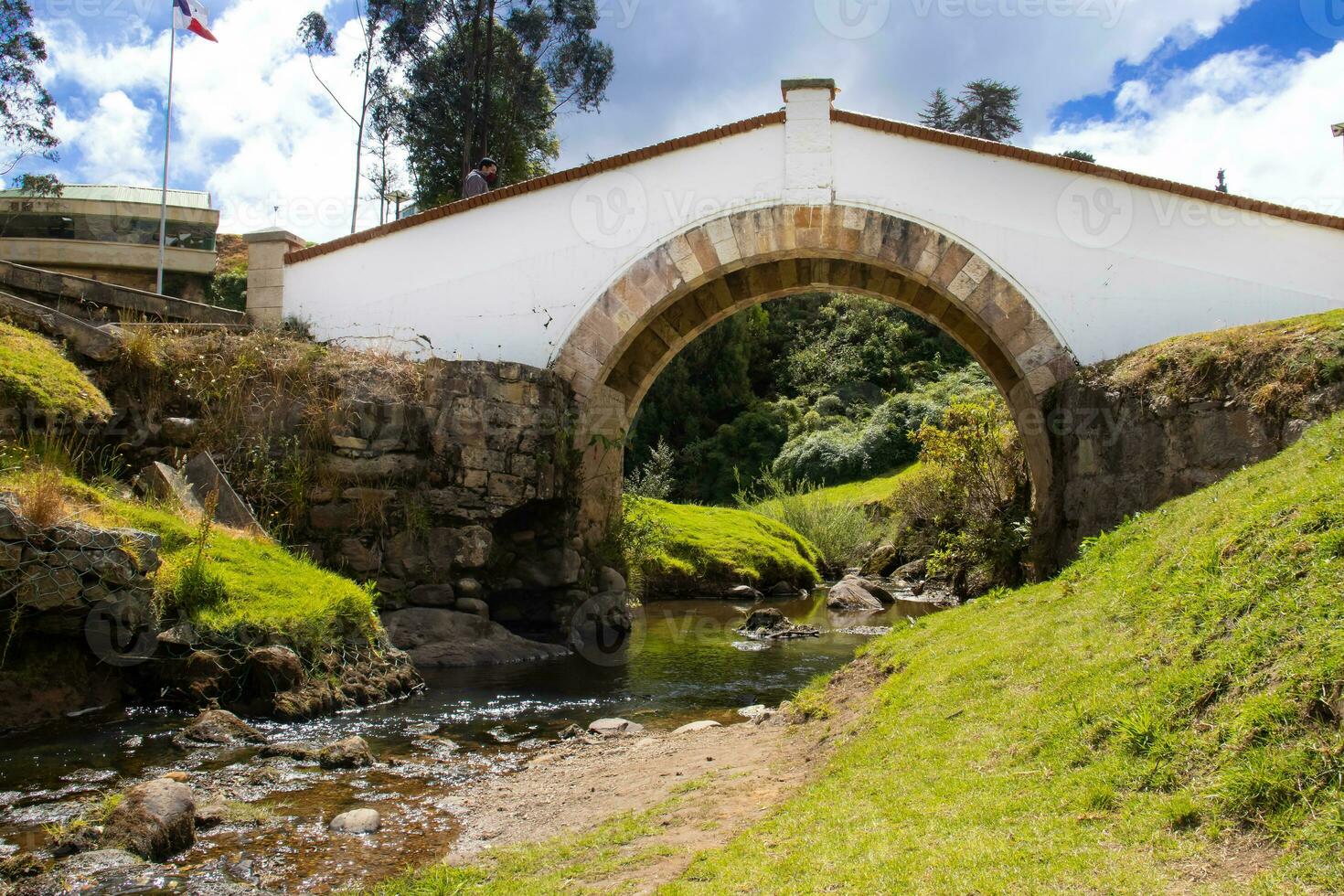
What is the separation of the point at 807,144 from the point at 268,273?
20.5 feet

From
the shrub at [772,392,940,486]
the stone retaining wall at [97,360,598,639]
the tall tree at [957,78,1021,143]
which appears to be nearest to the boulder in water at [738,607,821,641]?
the stone retaining wall at [97,360,598,639]

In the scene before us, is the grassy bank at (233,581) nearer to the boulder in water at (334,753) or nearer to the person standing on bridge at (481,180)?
the boulder in water at (334,753)

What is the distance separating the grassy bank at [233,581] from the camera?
6574 millimetres

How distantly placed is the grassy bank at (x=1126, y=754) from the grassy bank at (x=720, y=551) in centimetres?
1017

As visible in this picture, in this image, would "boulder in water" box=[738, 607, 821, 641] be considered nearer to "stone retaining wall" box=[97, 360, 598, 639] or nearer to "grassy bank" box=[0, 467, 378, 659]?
"stone retaining wall" box=[97, 360, 598, 639]

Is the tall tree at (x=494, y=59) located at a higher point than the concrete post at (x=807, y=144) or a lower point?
higher

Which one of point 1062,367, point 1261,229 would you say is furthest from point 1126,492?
point 1261,229

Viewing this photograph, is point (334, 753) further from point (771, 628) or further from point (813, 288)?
point (813, 288)

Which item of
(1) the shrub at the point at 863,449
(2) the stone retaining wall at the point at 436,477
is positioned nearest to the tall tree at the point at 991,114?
(1) the shrub at the point at 863,449

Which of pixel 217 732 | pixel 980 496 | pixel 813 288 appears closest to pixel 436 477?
pixel 217 732

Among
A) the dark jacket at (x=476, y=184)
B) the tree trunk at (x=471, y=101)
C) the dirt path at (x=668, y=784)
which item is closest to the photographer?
the dirt path at (x=668, y=784)

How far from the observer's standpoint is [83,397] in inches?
315

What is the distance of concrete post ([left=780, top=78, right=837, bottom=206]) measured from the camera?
1047 cm

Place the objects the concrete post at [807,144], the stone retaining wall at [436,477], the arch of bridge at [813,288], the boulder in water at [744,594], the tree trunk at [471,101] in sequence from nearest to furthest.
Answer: the stone retaining wall at [436,477] < the arch of bridge at [813,288] < the concrete post at [807,144] < the boulder in water at [744,594] < the tree trunk at [471,101]
